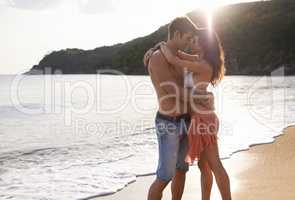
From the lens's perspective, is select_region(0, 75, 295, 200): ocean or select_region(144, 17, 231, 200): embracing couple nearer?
select_region(144, 17, 231, 200): embracing couple

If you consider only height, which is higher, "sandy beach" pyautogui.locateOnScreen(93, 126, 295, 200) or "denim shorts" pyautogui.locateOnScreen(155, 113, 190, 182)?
"denim shorts" pyautogui.locateOnScreen(155, 113, 190, 182)

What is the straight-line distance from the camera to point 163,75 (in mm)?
4613

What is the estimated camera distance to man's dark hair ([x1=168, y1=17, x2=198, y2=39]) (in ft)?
15.1

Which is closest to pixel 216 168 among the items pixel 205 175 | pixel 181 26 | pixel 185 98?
pixel 205 175

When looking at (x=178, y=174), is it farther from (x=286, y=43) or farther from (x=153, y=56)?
(x=286, y=43)

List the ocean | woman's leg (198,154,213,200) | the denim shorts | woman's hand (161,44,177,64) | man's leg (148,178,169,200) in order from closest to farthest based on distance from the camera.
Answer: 1. woman's hand (161,44,177,64)
2. the denim shorts
3. man's leg (148,178,169,200)
4. woman's leg (198,154,213,200)
5. the ocean

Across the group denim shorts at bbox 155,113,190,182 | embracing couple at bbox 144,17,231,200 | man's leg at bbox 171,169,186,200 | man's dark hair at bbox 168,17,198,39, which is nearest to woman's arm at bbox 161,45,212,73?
embracing couple at bbox 144,17,231,200

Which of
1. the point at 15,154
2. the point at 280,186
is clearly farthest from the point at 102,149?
the point at 280,186

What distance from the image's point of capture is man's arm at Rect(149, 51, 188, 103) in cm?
461

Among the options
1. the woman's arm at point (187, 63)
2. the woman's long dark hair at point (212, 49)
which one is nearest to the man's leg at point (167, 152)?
the woman's arm at point (187, 63)

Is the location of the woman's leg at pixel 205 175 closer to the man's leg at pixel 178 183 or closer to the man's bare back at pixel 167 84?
the man's leg at pixel 178 183

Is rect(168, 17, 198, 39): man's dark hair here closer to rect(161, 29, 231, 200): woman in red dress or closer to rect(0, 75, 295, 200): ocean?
rect(161, 29, 231, 200): woman in red dress

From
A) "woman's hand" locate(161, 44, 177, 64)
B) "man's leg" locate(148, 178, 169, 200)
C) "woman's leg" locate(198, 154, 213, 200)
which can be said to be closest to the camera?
"woman's hand" locate(161, 44, 177, 64)

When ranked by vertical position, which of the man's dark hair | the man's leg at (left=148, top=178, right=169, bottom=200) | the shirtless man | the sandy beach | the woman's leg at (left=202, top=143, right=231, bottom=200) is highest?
the man's dark hair
